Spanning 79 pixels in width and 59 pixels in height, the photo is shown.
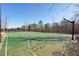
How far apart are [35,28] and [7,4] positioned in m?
0.29

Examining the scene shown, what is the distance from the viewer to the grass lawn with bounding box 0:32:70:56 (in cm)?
160

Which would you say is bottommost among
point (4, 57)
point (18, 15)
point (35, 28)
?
point (4, 57)

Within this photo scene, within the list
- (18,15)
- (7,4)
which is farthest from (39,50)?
(7,4)

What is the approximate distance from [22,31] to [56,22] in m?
0.28

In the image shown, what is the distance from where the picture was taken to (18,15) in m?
1.61

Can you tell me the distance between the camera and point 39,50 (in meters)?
1.60

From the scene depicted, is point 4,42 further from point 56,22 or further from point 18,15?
point 56,22

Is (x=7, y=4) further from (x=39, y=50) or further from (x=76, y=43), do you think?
(x=76, y=43)

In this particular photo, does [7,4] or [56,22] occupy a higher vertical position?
[7,4]

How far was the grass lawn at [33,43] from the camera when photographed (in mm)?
1600

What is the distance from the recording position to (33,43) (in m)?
1.61

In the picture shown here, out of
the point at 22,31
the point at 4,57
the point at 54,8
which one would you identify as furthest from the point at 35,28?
the point at 4,57

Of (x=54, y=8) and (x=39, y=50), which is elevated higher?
(x=54, y=8)

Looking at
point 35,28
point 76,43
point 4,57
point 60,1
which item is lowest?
point 4,57
